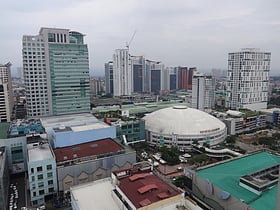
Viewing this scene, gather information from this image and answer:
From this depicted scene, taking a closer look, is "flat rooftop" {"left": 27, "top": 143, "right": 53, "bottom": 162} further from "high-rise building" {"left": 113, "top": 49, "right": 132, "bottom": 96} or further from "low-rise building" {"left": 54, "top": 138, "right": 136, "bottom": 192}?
"high-rise building" {"left": 113, "top": 49, "right": 132, "bottom": 96}

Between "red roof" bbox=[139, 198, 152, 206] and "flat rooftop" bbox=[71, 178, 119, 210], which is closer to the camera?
"red roof" bbox=[139, 198, 152, 206]

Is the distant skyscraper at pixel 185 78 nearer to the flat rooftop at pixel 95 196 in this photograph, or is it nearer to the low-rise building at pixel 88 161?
the low-rise building at pixel 88 161

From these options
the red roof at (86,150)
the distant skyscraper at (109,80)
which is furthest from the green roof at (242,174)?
the distant skyscraper at (109,80)

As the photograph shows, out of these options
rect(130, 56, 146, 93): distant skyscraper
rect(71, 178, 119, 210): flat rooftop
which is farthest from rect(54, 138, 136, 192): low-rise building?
rect(130, 56, 146, 93): distant skyscraper

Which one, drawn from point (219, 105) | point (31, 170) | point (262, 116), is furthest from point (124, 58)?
point (31, 170)

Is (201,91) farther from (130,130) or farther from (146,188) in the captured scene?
(146,188)

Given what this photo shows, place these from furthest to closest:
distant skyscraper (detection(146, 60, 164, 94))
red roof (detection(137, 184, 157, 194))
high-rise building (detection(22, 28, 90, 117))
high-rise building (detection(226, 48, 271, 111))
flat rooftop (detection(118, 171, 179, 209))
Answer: distant skyscraper (detection(146, 60, 164, 94)) < high-rise building (detection(226, 48, 271, 111)) < high-rise building (detection(22, 28, 90, 117)) < red roof (detection(137, 184, 157, 194)) < flat rooftop (detection(118, 171, 179, 209))

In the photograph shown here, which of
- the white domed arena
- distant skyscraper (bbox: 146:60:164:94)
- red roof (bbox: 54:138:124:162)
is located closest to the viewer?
red roof (bbox: 54:138:124:162)
